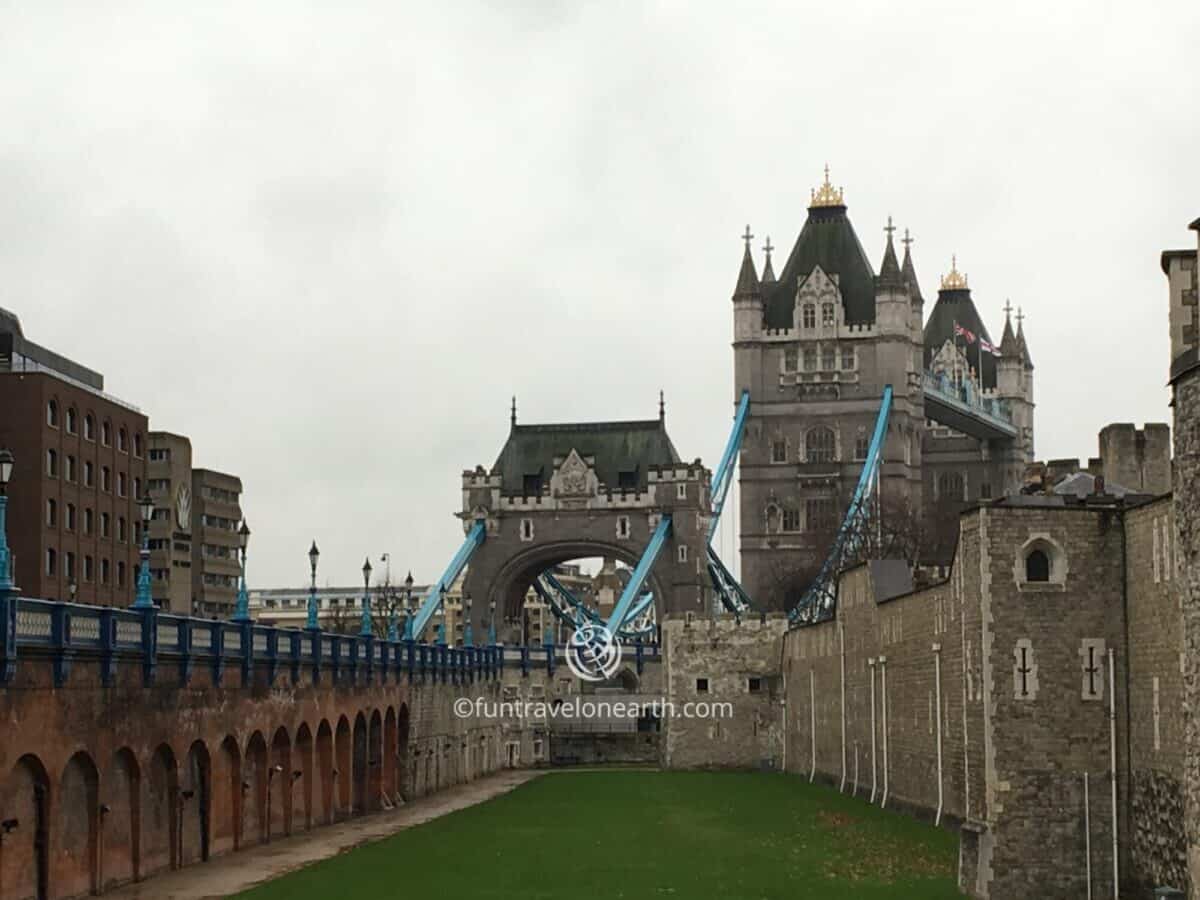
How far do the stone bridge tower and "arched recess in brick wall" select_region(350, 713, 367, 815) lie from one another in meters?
72.0

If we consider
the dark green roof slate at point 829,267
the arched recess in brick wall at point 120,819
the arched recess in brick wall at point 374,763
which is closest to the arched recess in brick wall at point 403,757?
the arched recess in brick wall at point 374,763

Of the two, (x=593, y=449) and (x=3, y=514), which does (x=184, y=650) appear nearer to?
(x=3, y=514)

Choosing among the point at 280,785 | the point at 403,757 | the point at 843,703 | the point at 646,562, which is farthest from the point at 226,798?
the point at 646,562

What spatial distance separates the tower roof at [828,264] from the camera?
15825 centimetres

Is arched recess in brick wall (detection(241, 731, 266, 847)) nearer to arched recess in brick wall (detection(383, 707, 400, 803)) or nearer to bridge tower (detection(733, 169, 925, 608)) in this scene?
arched recess in brick wall (detection(383, 707, 400, 803))

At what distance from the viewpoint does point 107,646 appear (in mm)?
37844

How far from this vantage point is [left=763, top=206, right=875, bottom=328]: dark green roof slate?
519 ft

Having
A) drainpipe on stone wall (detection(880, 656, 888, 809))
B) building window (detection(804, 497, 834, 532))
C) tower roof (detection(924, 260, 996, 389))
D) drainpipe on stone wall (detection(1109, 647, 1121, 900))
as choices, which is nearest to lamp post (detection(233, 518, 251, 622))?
drainpipe on stone wall (detection(880, 656, 888, 809))

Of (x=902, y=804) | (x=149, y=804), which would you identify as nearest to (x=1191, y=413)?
(x=149, y=804)

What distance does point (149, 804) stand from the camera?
41562 mm

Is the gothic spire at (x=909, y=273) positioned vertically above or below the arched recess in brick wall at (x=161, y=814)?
above

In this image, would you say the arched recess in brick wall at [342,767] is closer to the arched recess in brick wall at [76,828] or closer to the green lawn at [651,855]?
the green lawn at [651,855]

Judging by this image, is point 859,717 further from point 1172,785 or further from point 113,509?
point 113,509

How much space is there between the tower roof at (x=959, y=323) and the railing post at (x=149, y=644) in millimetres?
150755
